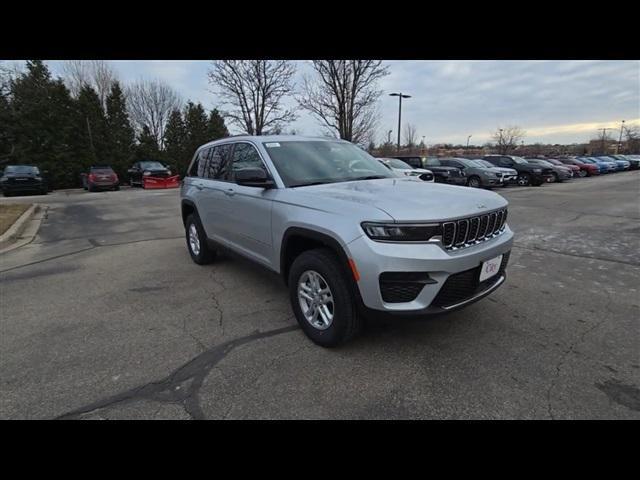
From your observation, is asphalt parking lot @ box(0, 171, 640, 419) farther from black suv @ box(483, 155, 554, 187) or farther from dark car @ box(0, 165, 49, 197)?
dark car @ box(0, 165, 49, 197)

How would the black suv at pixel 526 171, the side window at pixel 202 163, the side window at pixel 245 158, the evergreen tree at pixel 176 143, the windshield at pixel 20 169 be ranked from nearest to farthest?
1. the side window at pixel 245 158
2. the side window at pixel 202 163
3. the windshield at pixel 20 169
4. the black suv at pixel 526 171
5. the evergreen tree at pixel 176 143

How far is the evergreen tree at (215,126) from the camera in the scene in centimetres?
3478

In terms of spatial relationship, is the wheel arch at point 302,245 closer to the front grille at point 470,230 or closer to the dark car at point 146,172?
the front grille at point 470,230

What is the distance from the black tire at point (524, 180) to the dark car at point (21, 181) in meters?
27.2

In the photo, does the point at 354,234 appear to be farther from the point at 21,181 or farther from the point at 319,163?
the point at 21,181

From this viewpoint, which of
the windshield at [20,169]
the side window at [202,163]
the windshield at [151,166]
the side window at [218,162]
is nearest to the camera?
the side window at [218,162]

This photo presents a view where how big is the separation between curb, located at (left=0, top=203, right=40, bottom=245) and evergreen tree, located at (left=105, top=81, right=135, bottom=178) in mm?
20196

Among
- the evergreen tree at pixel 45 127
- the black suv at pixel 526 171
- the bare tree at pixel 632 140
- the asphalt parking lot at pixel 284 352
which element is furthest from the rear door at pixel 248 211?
the bare tree at pixel 632 140

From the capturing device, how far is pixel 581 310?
12.5 ft

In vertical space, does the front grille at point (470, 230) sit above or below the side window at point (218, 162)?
below

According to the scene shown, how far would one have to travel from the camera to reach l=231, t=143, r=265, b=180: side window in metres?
3.93

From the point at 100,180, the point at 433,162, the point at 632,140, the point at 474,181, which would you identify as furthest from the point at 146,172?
the point at 632,140

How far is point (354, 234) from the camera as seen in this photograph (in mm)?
2645
